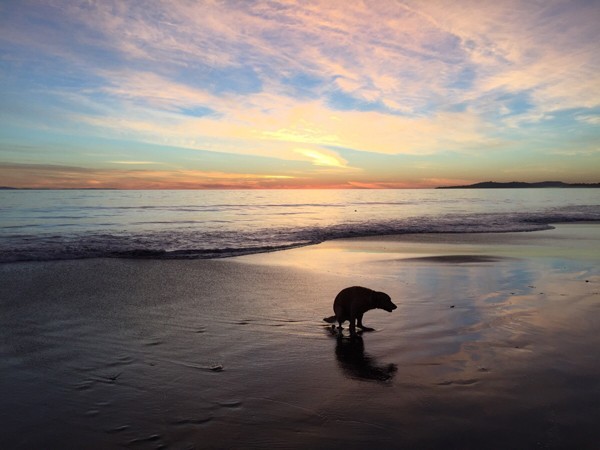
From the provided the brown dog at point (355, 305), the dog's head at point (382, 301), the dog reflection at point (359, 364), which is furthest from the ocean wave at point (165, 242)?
the dog reflection at point (359, 364)

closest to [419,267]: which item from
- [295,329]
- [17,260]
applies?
[295,329]

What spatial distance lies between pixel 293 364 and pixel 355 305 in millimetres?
2039

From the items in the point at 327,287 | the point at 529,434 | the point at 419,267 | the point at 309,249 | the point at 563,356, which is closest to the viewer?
the point at 529,434

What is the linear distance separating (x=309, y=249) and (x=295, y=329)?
40.4ft

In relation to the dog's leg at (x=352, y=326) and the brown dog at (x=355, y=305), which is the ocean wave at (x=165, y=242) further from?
the dog's leg at (x=352, y=326)

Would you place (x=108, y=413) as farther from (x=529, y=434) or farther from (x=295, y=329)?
(x=529, y=434)

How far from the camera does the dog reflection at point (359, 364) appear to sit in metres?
5.97

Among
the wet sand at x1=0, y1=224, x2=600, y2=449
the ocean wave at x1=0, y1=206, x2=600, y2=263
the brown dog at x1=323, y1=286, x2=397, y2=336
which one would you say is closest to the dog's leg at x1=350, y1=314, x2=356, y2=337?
the brown dog at x1=323, y1=286, x2=397, y2=336

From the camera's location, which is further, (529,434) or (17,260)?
(17,260)

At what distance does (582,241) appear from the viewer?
21.8m

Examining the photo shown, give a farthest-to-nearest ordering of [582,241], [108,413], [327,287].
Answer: [582,241]
[327,287]
[108,413]

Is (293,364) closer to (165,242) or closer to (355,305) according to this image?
(355,305)

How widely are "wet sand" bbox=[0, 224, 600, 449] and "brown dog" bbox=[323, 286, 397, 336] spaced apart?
36 centimetres

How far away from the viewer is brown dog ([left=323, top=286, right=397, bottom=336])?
7.92m
